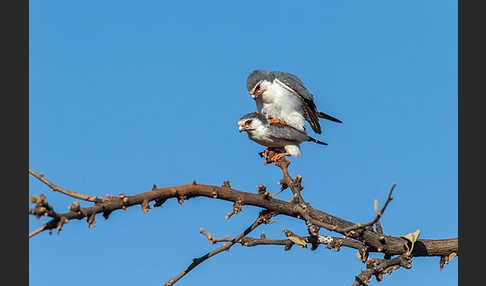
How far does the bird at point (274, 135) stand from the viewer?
7598 mm

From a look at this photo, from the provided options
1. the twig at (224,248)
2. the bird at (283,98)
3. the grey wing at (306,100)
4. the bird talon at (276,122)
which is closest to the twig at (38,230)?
the twig at (224,248)

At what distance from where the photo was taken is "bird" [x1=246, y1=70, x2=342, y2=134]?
8.47 m

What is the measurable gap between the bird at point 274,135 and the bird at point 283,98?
0.54m

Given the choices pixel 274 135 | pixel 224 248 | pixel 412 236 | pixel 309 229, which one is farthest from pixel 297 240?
pixel 274 135

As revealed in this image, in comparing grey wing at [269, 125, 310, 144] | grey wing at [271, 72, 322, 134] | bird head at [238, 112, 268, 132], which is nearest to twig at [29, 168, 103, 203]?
bird head at [238, 112, 268, 132]

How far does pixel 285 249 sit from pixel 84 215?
2.23 m

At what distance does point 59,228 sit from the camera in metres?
4.06

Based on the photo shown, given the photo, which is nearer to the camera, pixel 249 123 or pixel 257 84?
pixel 249 123

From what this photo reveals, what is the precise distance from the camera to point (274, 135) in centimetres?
768

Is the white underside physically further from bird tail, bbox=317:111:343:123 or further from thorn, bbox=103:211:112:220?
thorn, bbox=103:211:112:220

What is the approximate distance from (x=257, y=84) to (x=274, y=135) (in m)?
1.15

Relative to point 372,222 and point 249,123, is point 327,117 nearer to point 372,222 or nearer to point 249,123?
point 249,123

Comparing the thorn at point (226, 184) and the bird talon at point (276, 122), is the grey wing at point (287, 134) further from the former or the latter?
the thorn at point (226, 184)

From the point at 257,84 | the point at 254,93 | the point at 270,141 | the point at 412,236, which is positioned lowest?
the point at 412,236
